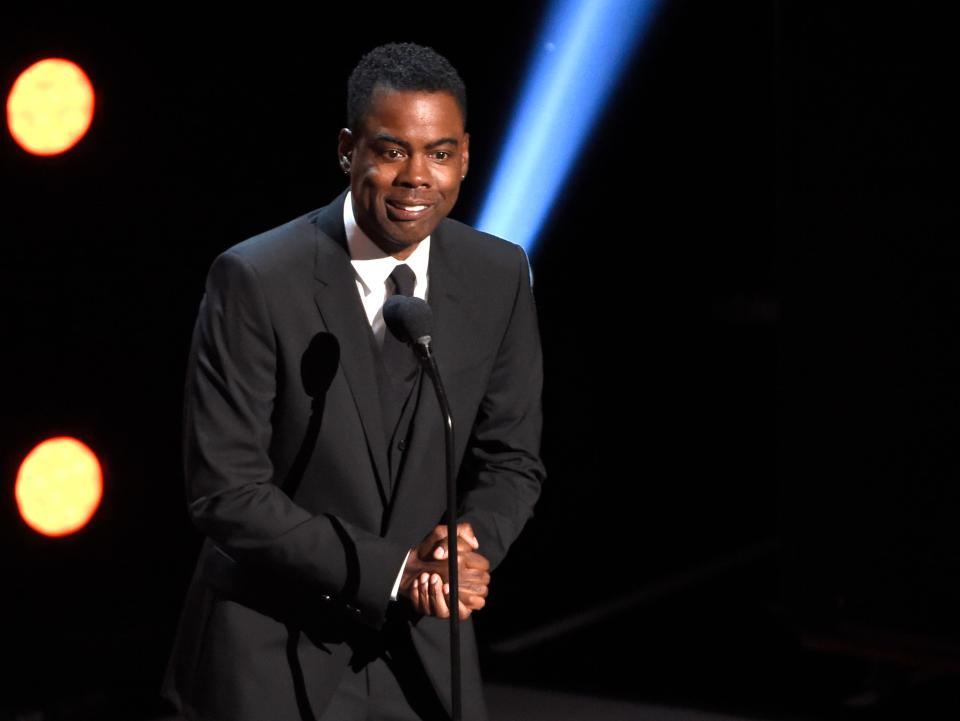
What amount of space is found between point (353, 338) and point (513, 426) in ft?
1.13

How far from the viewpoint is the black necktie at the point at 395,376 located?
2.14 meters

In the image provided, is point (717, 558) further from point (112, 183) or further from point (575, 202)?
point (112, 183)

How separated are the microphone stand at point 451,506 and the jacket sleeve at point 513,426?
338 mm

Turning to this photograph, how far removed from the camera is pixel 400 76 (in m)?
2.08

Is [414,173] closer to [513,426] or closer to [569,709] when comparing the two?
[513,426]

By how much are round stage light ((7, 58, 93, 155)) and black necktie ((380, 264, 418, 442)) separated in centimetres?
180

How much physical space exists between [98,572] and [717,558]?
3099 millimetres

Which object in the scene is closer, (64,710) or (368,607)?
(368,607)

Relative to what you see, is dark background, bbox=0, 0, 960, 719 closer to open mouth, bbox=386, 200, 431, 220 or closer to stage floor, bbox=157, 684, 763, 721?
stage floor, bbox=157, 684, 763, 721

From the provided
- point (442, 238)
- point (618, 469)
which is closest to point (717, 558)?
point (618, 469)

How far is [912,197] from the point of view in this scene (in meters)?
3.87

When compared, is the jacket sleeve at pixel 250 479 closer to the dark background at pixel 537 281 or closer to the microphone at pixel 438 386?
the microphone at pixel 438 386

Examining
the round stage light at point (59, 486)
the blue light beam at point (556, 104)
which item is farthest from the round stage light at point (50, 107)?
the blue light beam at point (556, 104)

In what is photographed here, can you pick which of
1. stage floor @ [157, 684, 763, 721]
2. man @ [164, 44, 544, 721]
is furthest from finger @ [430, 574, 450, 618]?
stage floor @ [157, 684, 763, 721]
